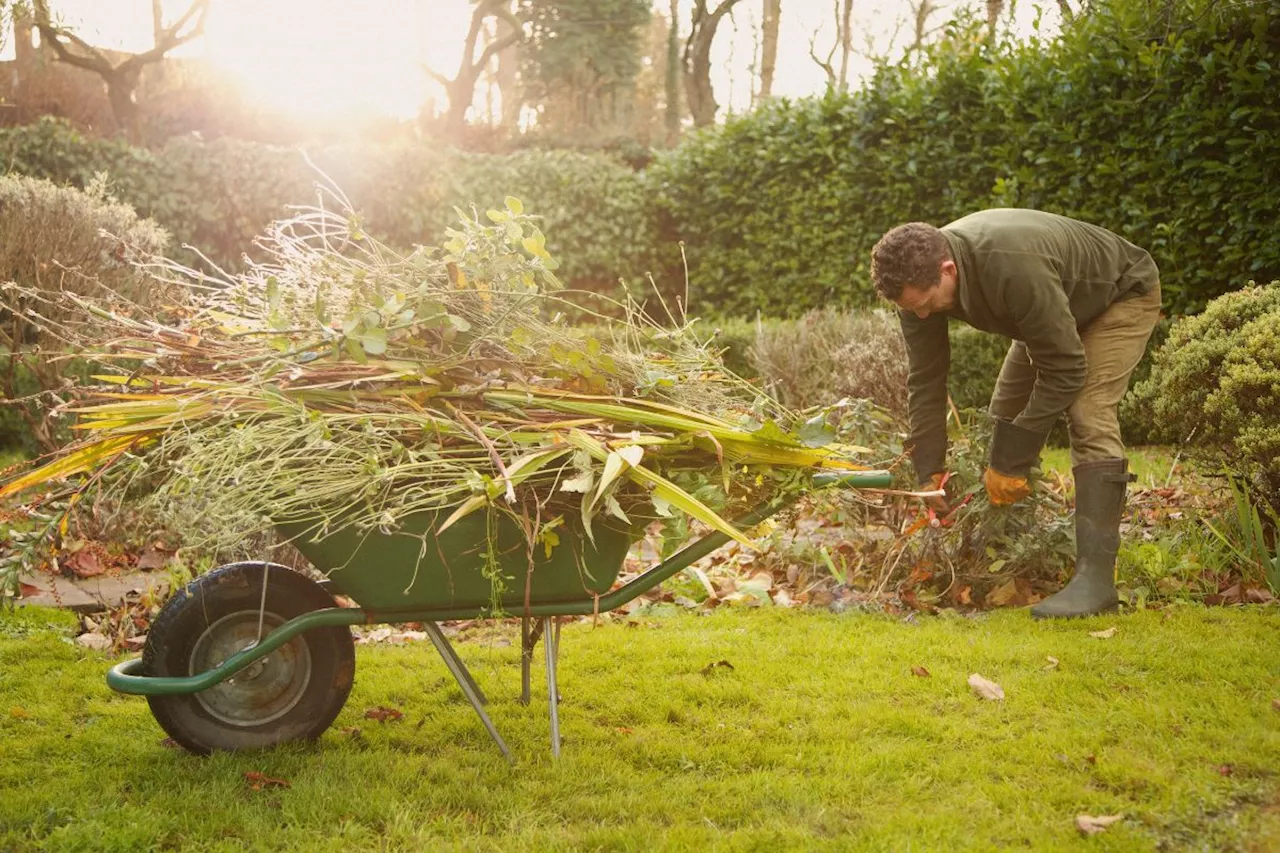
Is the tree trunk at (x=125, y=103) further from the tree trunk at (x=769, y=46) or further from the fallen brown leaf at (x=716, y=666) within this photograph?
the fallen brown leaf at (x=716, y=666)

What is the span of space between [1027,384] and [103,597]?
3.61 meters

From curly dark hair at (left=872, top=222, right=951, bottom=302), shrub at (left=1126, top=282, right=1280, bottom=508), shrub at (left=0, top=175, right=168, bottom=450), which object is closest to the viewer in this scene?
curly dark hair at (left=872, top=222, right=951, bottom=302)

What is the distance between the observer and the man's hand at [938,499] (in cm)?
369

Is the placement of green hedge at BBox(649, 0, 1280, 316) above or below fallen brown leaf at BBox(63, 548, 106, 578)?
above

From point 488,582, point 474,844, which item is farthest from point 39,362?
point 474,844

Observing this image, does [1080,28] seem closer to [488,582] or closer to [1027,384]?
[1027,384]

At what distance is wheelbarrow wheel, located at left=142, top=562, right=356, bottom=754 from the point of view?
261cm

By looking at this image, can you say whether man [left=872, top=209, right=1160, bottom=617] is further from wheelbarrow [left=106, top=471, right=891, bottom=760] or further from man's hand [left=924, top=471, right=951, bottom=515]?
wheelbarrow [left=106, top=471, right=891, bottom=760]

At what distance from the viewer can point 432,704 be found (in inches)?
127

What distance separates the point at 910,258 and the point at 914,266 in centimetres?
3

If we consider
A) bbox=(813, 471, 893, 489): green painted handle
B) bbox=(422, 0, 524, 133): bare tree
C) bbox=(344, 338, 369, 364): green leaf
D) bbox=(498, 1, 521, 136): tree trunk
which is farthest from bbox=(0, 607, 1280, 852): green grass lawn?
bbox=(498, 1, 521, 136): tree trunk

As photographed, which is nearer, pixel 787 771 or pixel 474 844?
pixel 474 844

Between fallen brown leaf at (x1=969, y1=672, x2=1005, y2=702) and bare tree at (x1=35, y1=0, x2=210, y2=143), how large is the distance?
43.0 feet

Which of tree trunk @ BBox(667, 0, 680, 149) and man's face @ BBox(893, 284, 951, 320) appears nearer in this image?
man's face @ BBox(893, 284, 951, 320)
